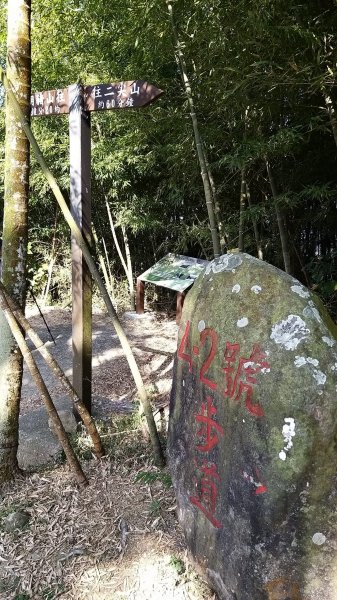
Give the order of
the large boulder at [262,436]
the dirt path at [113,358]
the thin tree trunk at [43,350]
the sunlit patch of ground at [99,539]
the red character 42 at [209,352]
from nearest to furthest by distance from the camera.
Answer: the large boulder at [262,436] < the red character 42 at [209,352] < the sunlit patch of ground at [99,539] < the thin tree trunk at [43,350] < the dirt path at [113,358]

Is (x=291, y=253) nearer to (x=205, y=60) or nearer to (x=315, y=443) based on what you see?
(x=205, y=60)

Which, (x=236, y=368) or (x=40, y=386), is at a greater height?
(x=236, y=368)

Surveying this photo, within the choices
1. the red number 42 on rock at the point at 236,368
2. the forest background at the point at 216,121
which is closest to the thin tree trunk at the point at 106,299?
the red number 42 on rock at the point at 236,368

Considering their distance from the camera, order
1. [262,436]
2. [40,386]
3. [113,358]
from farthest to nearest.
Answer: [113,358] < [40,386] < [262,436]

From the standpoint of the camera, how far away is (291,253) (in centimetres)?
496

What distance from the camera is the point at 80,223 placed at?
9.45 feet

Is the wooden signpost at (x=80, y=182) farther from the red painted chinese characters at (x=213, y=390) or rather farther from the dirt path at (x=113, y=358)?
the red painted chinese characters at (x=213, y=390)

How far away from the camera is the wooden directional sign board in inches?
102

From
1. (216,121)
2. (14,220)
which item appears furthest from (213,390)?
(216,121)

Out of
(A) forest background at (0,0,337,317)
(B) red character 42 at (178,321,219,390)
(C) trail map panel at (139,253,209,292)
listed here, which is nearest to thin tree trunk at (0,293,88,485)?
(B) red character 42 at (178,321,219,390)

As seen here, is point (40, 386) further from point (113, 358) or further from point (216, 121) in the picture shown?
point (113, 358)

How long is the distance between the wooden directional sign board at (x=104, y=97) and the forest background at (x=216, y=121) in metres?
0.57

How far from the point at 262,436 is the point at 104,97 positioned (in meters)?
2.32

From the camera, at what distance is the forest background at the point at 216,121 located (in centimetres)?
275
